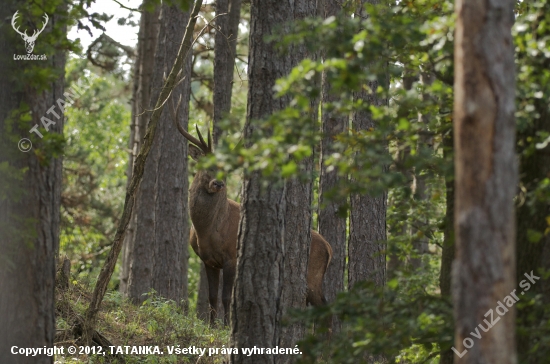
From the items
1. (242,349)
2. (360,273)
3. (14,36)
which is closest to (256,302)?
(242,349)

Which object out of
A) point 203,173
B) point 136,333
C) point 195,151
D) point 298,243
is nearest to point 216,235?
point 203,173

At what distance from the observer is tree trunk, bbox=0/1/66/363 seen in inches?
260

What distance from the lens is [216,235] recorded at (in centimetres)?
1339

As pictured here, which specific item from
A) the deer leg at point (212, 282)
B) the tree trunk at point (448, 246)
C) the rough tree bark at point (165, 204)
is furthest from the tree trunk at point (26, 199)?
the rough tree bark at point (165, 204)

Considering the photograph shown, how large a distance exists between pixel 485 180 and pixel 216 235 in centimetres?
904

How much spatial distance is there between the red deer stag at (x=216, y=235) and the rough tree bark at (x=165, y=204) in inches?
74.0

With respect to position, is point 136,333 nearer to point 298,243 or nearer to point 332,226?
point 298,243

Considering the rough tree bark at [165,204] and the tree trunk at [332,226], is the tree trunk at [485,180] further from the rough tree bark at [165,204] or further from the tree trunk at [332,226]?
the rough tree bark at [165,204]

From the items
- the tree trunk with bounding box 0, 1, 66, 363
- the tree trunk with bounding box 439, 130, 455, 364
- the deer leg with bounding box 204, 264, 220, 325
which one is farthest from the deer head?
the tree trunk with bounding box 0, 1, 66, 363

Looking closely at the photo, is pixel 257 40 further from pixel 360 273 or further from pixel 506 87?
pixel 360 273

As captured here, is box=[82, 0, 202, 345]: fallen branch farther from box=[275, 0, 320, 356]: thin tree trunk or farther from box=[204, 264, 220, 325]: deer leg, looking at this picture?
box=[204, 264, 220, 325]: deer leg

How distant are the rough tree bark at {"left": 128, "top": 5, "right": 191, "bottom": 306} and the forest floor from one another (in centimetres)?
284

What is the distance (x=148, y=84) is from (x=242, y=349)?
1231cm

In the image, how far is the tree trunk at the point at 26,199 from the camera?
6602 millimetres
